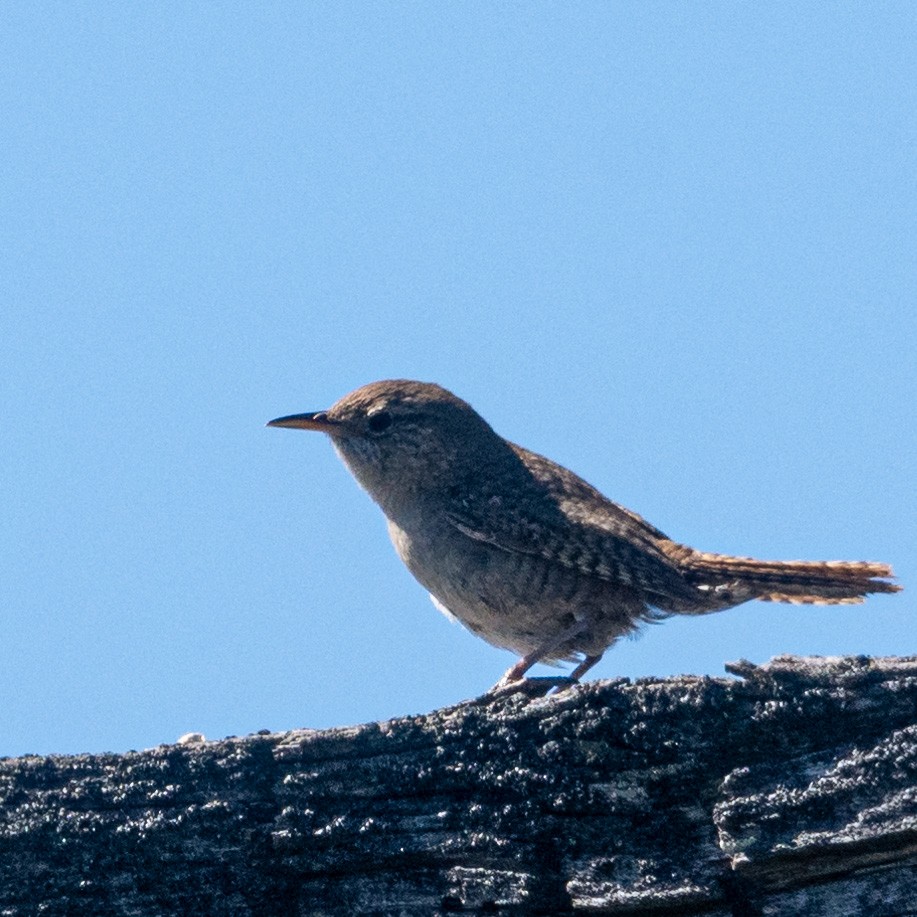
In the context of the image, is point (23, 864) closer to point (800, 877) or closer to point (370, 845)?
point (370, 845)

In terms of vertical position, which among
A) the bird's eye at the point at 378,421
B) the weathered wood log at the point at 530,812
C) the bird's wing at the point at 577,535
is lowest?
the weathered wood log at the point at 530,812

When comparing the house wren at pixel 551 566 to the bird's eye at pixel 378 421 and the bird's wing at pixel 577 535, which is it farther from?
the bird's eye at pixel 378 421

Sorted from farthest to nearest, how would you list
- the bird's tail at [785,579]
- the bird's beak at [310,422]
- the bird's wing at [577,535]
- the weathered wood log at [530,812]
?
the bird's beak at [310,422] → the bird's wing at [577,535] → the bird's tail at [785,579] → the weathered wood log at [530,812]

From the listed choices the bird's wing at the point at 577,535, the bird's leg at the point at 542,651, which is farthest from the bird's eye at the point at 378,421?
the bird's leg at the point at 542,651

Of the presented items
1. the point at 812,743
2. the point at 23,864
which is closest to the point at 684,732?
the point at 812,743

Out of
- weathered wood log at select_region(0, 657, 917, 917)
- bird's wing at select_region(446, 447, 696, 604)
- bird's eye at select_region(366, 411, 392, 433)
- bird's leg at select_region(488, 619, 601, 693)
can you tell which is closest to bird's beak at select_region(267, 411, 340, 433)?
bird's eye at select_region(366, 411, 392, 433)

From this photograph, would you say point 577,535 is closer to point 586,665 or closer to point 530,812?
point 586,665

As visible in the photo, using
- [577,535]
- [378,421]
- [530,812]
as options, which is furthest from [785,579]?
[530,812]
